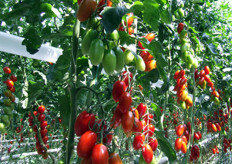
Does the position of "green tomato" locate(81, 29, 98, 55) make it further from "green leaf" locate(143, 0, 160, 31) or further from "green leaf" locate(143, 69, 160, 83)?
"green leaf" locate(143, 69, 160, 83)

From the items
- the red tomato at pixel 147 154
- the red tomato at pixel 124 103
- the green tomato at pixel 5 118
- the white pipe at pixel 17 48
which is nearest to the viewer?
the red tomato at pixel 124 103

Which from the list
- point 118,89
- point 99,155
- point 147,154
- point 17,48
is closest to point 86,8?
point 118,89

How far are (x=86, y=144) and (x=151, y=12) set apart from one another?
0.44 meters

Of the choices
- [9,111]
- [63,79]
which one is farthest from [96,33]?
[9,111]

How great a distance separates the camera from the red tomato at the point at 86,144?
0.55 metres

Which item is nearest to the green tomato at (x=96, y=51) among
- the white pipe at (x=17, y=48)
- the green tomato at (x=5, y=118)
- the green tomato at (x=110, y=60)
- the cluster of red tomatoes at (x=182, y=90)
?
the green tomato at (x=110, y=60)

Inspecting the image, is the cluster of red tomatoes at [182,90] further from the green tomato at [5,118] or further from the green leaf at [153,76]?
the green tomato at [5,118]

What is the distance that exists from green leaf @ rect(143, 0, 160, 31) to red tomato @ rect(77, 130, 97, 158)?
0.40 metres

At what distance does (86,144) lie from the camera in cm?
55

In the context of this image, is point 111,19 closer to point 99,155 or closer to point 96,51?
point 96,51

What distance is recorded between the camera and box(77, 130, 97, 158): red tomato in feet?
1.81

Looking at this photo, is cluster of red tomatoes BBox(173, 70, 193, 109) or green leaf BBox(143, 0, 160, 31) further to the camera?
cluster of red tomatoes BBox(173, 70, 193, 109)

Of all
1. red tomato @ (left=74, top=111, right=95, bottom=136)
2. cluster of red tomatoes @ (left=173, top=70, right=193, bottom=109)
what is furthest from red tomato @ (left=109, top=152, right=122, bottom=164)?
cluster of red tomatoes @ (left=173, top=70, right=193, bottom=109)

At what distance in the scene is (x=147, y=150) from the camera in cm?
80
